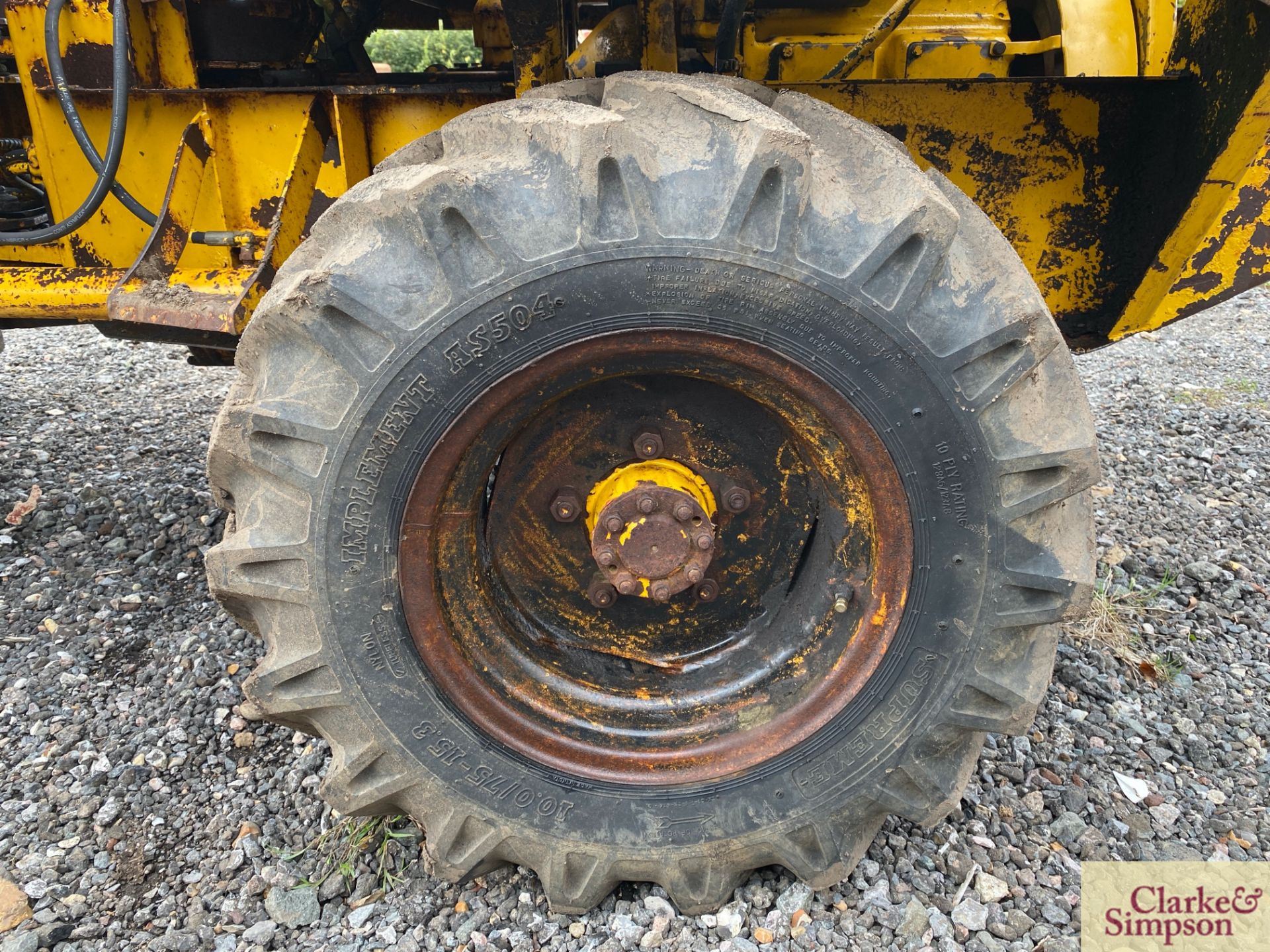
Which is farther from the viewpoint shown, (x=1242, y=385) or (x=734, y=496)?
(x=1242, y=385)

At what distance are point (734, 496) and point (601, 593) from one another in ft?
1.25

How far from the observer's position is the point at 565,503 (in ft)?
6.70

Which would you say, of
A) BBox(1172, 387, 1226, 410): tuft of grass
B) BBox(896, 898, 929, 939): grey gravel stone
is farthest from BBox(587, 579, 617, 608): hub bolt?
BBox(1172, 387, 1226, 410): tuft of grass

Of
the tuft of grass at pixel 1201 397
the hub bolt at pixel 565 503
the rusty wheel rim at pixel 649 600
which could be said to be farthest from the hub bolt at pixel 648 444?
the tuft of grass at pixel 1201 397

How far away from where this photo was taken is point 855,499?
6.18 feet

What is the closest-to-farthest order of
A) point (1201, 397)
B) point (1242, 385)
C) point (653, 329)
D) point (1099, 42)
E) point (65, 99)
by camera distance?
point (653, 329) → point (65, 99) → point (1099, 42) → point (1201, 397) → point (1242, 385)

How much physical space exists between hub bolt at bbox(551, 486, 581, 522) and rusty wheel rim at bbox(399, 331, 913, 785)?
23 millimetres

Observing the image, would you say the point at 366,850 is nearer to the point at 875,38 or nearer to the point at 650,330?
the point at 650,330

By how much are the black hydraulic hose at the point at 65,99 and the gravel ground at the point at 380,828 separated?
53.9 inches

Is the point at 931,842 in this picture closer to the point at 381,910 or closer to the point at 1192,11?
the point at 381,910

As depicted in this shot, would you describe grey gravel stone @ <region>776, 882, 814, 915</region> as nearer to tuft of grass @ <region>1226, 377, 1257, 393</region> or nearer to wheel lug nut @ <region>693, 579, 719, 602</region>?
wheel lug nut @ <region>693, 579, 719, 602</region>

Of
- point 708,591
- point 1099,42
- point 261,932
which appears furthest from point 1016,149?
point 261,932

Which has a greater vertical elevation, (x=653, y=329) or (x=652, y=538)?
(x=653, y=329)

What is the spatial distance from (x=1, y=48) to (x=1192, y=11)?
3298mm
